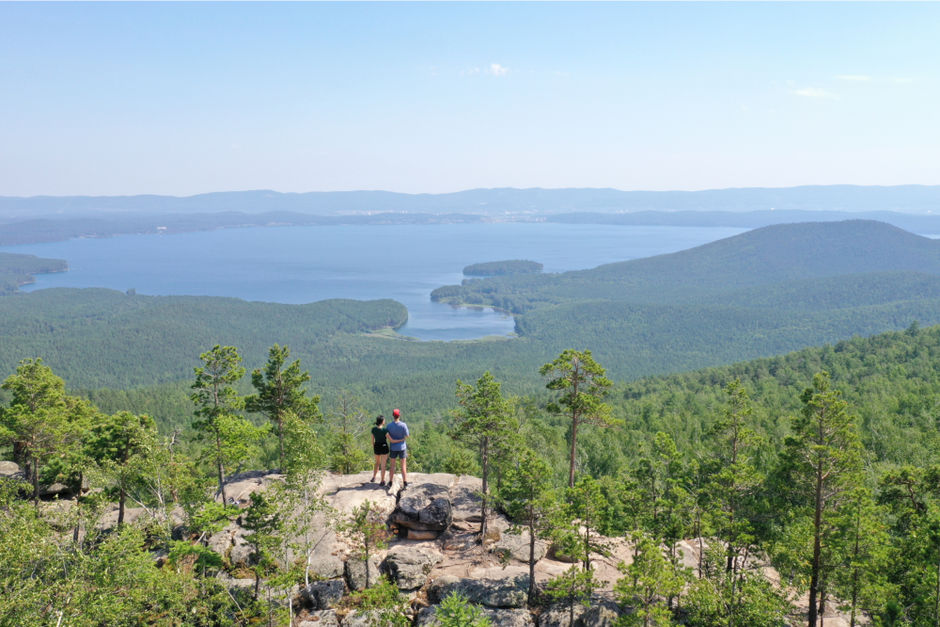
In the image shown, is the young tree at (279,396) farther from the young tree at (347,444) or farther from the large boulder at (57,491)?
the large boulder at (57,491)

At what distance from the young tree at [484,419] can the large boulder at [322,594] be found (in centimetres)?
621

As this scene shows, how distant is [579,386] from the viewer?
2350cm

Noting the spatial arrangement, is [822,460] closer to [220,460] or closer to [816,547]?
[816,547]

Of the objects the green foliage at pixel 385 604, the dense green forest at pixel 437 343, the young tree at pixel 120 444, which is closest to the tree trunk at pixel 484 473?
the green foliage at pixel 385 604

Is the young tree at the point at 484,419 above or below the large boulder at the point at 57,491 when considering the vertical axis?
above

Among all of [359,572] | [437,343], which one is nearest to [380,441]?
[359,572]

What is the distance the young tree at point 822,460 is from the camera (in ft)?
62.6

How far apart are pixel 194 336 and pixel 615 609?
172257 mm

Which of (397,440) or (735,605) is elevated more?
(397,440)

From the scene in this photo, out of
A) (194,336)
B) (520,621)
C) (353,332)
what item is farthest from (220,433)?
(353,332)

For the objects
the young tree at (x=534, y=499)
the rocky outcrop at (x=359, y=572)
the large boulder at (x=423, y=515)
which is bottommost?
the rocky outcrop at (x=359, y=572)

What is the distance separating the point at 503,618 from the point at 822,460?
1216 centimetres

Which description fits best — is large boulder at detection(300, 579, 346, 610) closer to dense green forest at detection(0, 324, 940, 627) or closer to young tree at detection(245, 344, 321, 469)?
dense green forest at detection(0, 324, 940, 627)

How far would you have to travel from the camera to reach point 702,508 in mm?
22828
